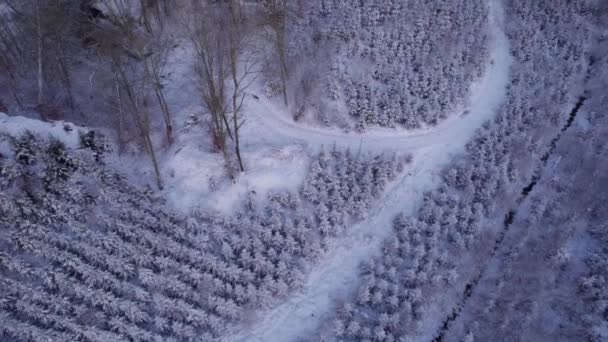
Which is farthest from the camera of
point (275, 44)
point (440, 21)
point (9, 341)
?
point (440, 21)

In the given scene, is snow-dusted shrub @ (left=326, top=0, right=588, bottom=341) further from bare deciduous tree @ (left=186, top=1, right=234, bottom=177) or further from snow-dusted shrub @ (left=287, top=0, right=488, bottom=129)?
bare deciduous tree @ (left=186, top=1, right=234, bottom=177)

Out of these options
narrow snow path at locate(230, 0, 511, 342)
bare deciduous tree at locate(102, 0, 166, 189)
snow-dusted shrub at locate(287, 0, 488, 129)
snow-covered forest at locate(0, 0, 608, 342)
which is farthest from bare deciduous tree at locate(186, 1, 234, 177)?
snow-dusted shrub at locate(287, 0, 488, 129)

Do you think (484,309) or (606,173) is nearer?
(484,309)

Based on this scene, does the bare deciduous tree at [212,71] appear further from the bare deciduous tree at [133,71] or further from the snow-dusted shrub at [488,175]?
the snow-dusted shrub at [488,175]

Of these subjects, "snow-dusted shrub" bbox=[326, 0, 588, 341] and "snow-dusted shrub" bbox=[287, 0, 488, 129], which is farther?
"snow-dusted shrub" bbox=[287, 0, 488, 129]

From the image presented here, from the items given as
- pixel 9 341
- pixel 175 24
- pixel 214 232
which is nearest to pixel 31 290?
pixel 9 341

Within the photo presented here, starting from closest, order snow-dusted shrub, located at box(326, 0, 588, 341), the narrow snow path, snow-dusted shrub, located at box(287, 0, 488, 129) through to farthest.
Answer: the narrow snow path < snow-dusted shrub, located at box(326, 0, 588, 341) < snow-dusted shrub, located at box(287, 0, 488, 129)

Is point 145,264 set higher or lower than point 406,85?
lower

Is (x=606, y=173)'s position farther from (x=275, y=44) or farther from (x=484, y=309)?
(x=275, y=44)

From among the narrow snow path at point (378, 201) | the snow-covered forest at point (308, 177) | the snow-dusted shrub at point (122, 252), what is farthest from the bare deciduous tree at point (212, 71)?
the snow-dusted shrub at point (122, 252)
